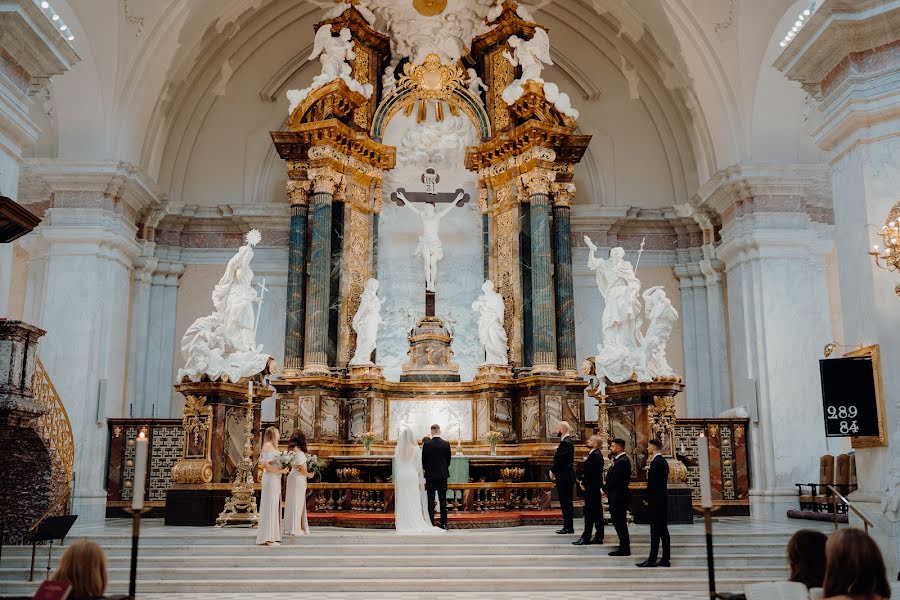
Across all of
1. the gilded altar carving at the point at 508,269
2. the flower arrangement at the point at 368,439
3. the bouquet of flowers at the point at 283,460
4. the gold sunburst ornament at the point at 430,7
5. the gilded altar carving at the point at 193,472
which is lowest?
the gilded altar carving at the point at 193,472

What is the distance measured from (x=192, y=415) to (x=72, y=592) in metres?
9.19

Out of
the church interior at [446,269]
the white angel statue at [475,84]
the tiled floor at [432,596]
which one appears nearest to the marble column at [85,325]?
the church interior at [446,269]

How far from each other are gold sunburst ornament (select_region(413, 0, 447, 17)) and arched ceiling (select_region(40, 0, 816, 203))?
7.44 ft

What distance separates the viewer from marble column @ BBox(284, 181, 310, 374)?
15.9 metres

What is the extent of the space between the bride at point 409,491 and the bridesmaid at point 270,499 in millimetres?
1535

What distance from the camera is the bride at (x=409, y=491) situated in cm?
1094

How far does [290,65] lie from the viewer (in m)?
18.9

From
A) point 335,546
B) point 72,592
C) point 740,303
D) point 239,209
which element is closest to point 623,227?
point 740,303

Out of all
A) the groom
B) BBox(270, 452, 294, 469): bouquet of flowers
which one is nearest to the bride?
the groom

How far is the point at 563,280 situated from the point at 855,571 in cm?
1294

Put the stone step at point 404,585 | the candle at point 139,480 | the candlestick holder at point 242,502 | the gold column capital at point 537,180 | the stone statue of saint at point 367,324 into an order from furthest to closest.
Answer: the gold column capital at point 537,180 → the stone statue of saint at point 367,324 → the candlestick holder at point 242,502 → the stone step at point 404,585 → the candle at point 139,480

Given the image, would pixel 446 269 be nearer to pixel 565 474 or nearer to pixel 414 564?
pixel 565 474

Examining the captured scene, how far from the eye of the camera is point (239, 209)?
18.1m

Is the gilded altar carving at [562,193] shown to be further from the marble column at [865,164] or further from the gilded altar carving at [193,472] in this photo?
the gilded altar carving at [193,472]
